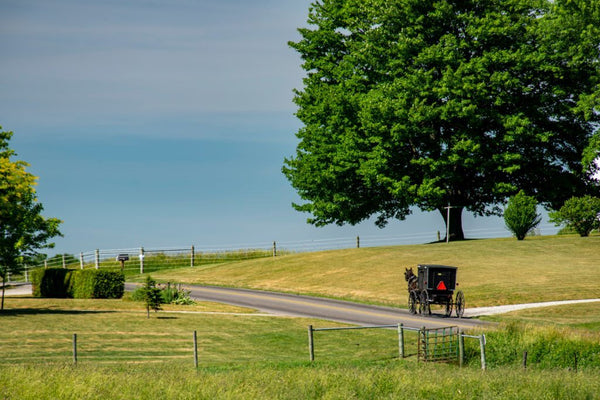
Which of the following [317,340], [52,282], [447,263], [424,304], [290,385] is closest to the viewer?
[290,385]

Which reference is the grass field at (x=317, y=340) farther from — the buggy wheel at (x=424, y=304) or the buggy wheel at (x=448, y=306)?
the buggy wheel at (x=424, y=304)

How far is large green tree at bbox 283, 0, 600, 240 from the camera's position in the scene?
52781 millimetres

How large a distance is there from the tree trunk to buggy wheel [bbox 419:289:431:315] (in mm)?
21915

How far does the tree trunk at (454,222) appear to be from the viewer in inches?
2245

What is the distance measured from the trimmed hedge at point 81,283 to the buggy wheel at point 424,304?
727 inches

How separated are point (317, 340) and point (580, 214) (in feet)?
101

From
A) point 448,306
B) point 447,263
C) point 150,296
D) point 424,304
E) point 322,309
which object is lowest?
point 322,309

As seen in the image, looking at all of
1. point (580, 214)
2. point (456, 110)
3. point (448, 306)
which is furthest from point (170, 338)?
point (580, 214)

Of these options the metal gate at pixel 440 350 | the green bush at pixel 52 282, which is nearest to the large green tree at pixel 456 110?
the green bush at pixel 52 282

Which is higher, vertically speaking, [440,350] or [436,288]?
[436,288]

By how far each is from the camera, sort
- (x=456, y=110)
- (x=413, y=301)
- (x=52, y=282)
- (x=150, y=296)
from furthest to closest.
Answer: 1. (x=456, y=110)
2. (x=52, y=282)
3. (x=150, y=296)
4. (x=413, y=301)

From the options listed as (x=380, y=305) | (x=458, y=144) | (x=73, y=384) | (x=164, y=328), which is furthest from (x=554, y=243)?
(x=73, y=384)

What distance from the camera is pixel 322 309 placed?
38.1 m

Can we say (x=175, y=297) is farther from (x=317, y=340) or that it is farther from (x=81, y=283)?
(x=317, y=340)
